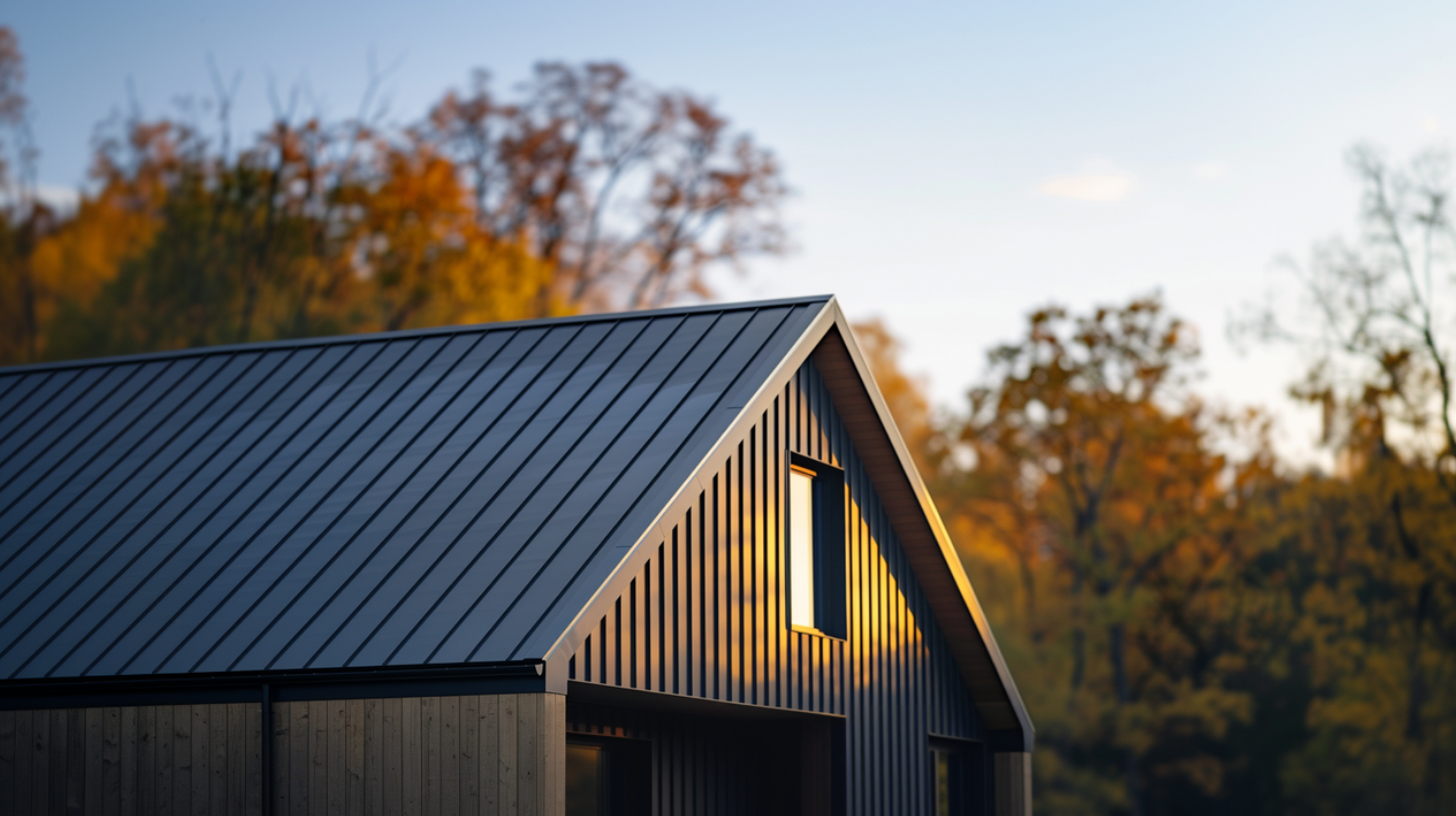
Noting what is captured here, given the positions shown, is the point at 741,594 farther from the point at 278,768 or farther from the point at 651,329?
the point at 278,768

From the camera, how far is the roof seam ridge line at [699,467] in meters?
9.45

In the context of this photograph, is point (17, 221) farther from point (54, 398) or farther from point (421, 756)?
point (421, 756)

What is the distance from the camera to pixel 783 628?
13008 mm

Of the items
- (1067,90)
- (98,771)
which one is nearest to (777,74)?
(1067,90)

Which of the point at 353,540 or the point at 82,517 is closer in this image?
the point at 353,540

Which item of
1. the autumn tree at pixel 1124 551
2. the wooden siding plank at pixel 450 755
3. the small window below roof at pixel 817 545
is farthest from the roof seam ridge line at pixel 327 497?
the autumn tree at pixel 1124 551

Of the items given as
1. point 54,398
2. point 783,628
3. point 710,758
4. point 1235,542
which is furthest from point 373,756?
point 1235,542

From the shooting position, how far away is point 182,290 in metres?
31.7

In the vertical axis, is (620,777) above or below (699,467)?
below

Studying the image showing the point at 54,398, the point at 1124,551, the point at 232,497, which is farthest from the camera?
the point at 1124,551

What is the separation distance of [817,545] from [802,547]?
303 mm

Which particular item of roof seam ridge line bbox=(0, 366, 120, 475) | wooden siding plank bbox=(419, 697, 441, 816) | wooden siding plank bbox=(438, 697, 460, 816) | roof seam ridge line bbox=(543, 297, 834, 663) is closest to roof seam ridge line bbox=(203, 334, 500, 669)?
wooden siding plank bbox=(419, 697, 441, 816)

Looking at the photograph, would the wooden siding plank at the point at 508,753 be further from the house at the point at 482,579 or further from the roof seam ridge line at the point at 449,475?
the roof seam ridge line at the point at 449,475

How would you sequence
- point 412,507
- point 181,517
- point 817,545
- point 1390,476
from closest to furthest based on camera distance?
point 412,507 → point 181,517 → point 817,545 → point 1390,476
